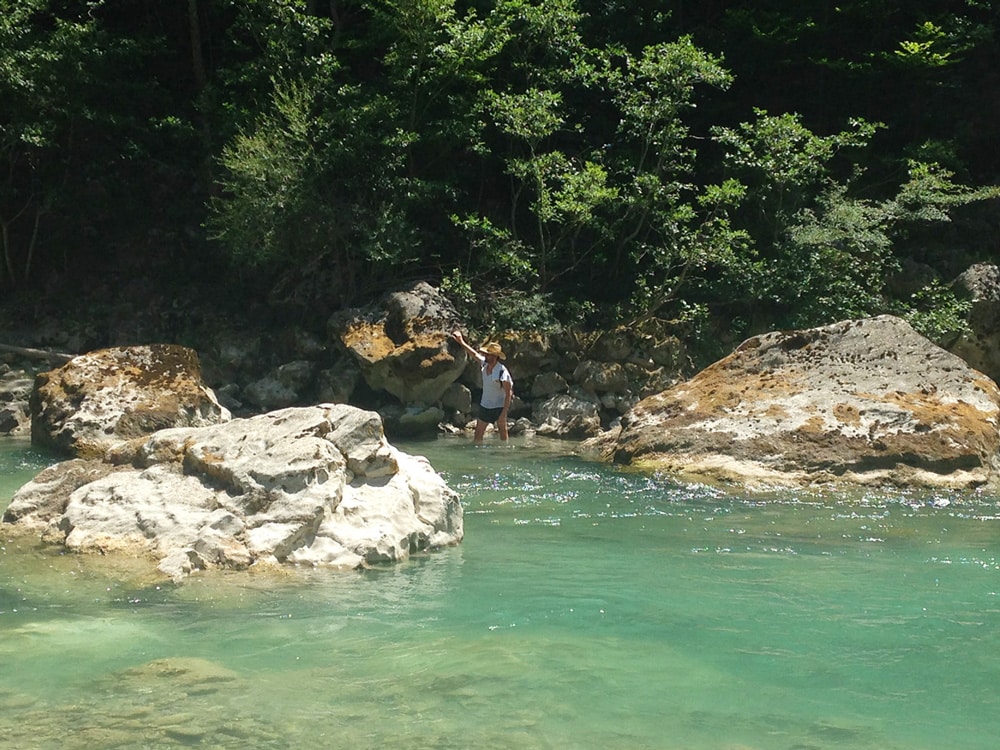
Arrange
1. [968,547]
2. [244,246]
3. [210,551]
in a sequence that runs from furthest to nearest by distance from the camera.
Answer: [244,246], [968,547], [210,551]

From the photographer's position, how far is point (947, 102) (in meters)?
21.0

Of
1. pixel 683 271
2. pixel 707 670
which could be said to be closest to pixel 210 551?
pixel 707 670

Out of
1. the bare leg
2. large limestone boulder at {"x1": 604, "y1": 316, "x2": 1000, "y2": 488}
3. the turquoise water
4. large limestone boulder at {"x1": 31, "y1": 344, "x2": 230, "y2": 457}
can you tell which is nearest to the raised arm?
the bare leg

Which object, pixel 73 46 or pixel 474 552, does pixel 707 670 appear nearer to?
pixel 474 552

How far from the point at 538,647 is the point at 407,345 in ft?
36.8

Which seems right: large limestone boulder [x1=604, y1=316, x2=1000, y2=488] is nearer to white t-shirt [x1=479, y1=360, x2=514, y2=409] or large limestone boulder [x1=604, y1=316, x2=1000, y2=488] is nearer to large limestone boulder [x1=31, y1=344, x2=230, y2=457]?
white t-shirt [x1=479, y1=360, x2=514, y2=409]

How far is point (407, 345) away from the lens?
16.3 meters

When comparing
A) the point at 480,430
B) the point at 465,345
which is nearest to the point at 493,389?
the point at 480,430

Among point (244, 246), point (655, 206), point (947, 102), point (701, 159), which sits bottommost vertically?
point (244, 246)

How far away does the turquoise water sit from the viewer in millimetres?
4266

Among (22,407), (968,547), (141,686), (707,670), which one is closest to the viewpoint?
(141,686)

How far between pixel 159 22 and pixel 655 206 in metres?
10.9

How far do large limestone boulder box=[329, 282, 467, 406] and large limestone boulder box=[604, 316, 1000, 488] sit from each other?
14.1 feet

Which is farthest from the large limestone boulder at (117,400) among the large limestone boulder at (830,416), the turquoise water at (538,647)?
the turquoise water at (538,647)
